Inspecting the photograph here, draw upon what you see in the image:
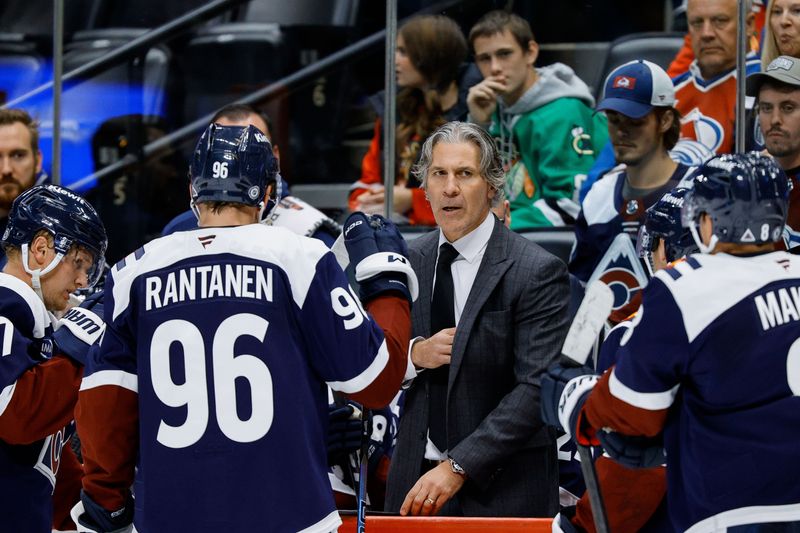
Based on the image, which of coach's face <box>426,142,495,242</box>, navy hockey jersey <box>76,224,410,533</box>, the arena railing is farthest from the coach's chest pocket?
the arena railing

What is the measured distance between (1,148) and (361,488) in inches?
96.0

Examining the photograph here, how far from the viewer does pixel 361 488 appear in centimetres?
292

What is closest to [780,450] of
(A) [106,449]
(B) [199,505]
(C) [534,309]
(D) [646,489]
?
(D) [646,489]

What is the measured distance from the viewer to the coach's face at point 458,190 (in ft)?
11.1

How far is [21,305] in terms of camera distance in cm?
293

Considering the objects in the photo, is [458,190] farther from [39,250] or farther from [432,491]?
[39,250]

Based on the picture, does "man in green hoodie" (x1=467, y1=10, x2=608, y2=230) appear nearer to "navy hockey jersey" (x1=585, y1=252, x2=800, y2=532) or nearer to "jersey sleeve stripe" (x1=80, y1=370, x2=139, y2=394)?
"navy hockey jersey" (x1=585, y1=252, x2=800, y2=532)

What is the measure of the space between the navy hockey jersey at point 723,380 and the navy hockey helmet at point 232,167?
0.86 meters

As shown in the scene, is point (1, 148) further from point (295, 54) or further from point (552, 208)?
point (552, 208)

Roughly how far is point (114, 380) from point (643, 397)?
1.10m

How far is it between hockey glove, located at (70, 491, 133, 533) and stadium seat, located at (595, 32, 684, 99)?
266 centimetres

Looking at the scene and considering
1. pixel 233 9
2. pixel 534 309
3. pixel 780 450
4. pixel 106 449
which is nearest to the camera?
pixel 780 450

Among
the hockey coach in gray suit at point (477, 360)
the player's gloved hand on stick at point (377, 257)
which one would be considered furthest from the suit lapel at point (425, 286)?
the player's gloved hand on stick at point (377, 257)

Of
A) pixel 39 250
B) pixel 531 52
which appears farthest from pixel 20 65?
pixel 39 250
